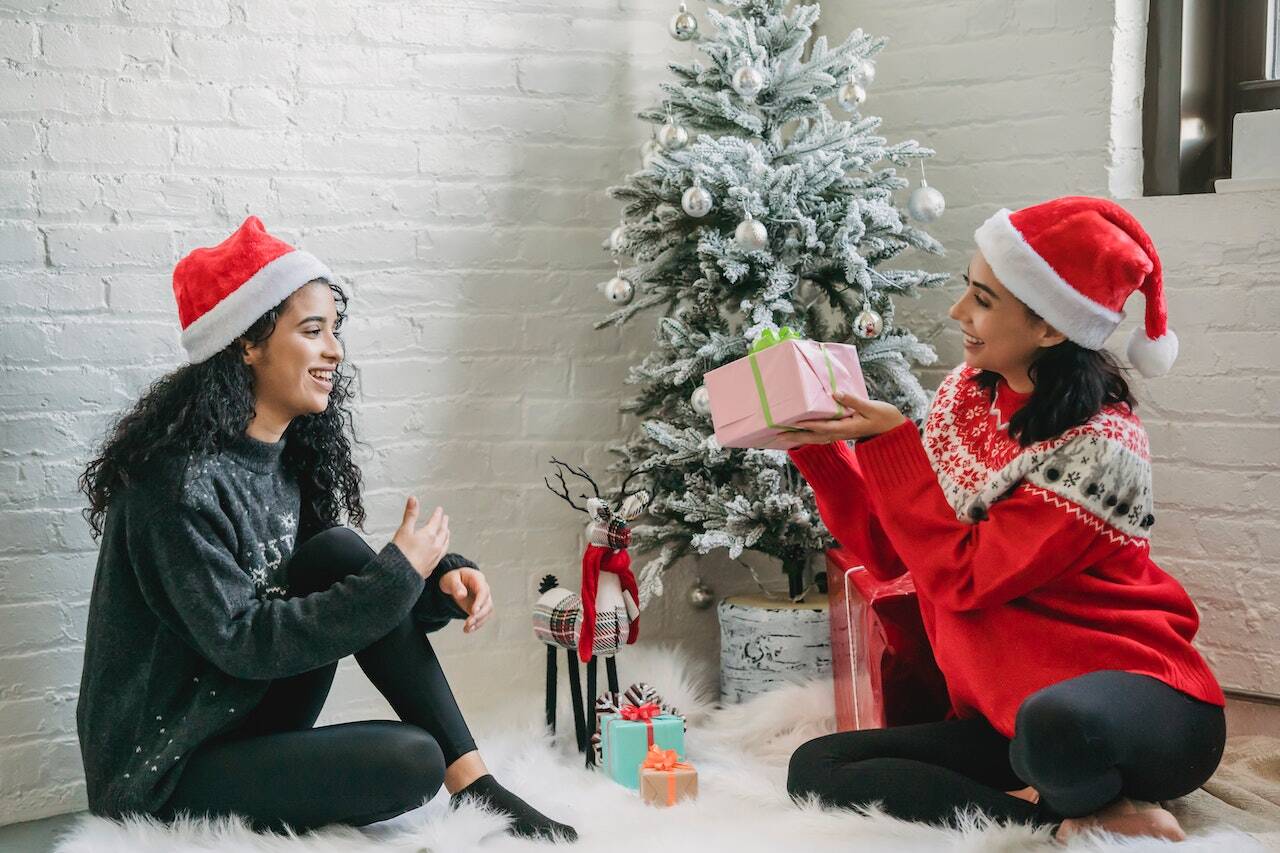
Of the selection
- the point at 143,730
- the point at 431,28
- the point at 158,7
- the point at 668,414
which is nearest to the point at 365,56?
the point at 431,28

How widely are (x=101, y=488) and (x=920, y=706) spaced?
1.33 metres

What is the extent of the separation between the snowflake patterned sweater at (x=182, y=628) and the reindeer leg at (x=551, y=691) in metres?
0.54

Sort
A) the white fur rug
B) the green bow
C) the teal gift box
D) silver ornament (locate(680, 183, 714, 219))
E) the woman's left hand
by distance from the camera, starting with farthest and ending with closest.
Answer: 1. silver ornament (locate(680, 183, 714, 219))
2. the teal gift box
3. the woman's left hand
4. the green bow
5. the white fur rug

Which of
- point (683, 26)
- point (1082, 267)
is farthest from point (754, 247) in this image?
point (1082, 267)

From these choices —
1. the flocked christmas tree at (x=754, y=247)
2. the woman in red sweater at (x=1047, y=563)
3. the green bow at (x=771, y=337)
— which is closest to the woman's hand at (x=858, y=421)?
the woman in red sweater at (x=1047, y=563)

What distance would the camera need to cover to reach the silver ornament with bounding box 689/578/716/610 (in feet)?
8.99

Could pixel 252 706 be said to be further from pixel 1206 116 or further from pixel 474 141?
pixel 1206 116

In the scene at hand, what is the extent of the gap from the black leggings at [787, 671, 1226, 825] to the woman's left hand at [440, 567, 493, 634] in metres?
0.54

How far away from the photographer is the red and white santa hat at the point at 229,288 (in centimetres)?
187

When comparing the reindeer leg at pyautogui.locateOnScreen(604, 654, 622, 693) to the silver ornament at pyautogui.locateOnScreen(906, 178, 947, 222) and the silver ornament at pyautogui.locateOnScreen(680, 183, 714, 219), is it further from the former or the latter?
the silver ornament at pyautogui.locateOnScreen(906, 178, 947, 222)

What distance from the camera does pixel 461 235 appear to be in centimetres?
258

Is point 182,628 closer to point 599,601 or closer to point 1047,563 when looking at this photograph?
point 599,601

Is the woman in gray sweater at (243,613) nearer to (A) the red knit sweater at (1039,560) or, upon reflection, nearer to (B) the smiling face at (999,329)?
(A) the red knit sweater at (1039,560)

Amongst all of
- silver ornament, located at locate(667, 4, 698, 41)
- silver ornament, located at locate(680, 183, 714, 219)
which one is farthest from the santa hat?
silver ornament, located at locate(667, 4, 698, 41)
